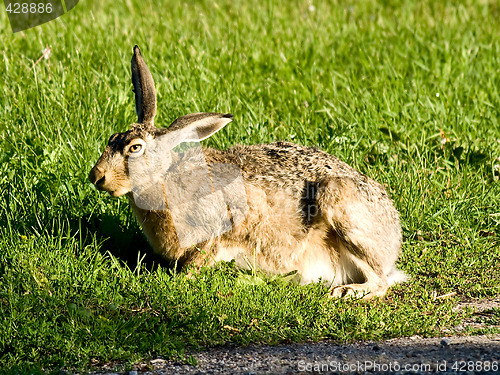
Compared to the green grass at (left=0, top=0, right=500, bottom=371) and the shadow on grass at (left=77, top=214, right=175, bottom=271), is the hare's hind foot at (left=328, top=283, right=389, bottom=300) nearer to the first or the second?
the green grass at (left=0, top=0, right=500, bottom=371)

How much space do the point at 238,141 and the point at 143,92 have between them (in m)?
1.48

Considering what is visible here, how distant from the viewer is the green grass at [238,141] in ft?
13.8

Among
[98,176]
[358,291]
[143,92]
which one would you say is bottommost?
[358,291]

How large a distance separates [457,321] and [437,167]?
2.04m

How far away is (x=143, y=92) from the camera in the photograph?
15.9 feet

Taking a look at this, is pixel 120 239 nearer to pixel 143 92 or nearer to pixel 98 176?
pixel 98 176

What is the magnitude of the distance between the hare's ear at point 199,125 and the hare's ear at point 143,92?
0.97ft

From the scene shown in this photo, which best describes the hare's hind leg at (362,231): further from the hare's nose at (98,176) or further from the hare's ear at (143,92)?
the hare's nose at (98,176)

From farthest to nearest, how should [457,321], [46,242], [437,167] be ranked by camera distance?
[437,167] < [46,242] < [457,321]

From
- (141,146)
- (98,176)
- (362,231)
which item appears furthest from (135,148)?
(362,231)

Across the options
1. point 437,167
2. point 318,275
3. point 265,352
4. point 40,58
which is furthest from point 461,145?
point 40,58

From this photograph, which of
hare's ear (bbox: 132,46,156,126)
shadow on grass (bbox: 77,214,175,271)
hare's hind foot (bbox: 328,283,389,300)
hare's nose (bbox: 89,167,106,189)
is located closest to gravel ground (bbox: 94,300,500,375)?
hare's hind foot (bbox: 328,283,389,300)

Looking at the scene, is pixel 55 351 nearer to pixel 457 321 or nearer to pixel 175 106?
pixel 457 321

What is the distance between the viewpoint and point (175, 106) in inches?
255
